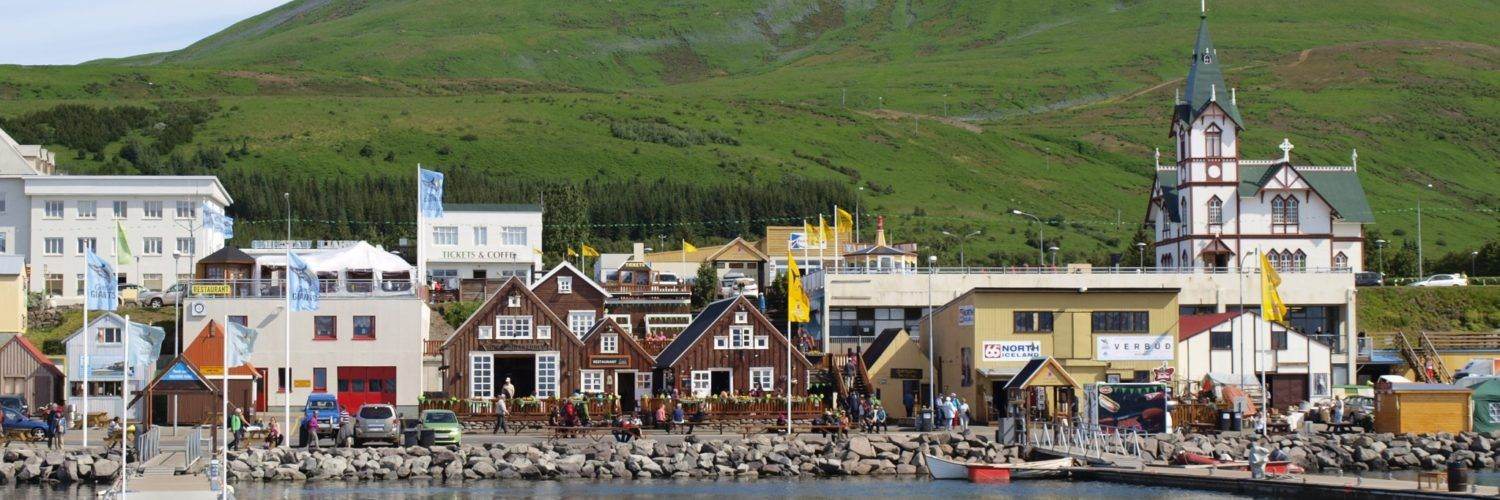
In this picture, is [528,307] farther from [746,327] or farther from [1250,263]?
[1250,263]

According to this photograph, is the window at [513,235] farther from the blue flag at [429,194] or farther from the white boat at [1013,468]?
the white boat at [1013,468]

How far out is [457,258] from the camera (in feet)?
376

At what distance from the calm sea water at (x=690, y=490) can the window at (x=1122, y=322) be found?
17468 mm

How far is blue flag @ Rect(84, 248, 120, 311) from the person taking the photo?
5184cm

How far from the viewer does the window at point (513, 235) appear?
115875 millimetres

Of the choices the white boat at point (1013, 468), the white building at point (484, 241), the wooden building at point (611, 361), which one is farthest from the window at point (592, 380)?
the white building at point (484, 241)

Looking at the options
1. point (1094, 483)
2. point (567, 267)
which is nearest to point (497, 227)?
point (567, 267)

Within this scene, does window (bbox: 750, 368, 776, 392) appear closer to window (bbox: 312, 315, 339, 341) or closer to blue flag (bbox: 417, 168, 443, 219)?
window (bbox: 312, 315, 339, 341)

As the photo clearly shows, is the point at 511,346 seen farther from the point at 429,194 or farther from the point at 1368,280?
the point at 1368,280

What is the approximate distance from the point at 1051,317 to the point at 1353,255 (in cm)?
4419

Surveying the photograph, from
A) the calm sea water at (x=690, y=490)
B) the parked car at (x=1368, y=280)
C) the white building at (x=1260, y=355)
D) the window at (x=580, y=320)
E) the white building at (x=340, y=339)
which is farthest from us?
the parked car at (x=1368, y=280)

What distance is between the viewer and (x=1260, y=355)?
75.2 meters

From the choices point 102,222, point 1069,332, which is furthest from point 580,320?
point 102,222

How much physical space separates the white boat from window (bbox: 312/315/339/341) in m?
26.3
